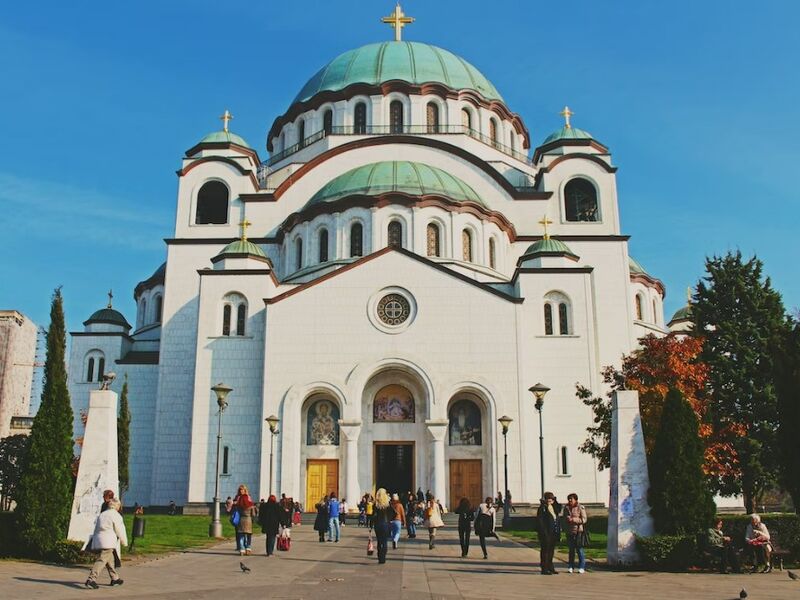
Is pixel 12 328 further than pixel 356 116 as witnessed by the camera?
Yes

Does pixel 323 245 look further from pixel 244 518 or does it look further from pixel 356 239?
pixel 244 518

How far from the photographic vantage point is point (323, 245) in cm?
3578

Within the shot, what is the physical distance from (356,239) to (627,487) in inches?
885

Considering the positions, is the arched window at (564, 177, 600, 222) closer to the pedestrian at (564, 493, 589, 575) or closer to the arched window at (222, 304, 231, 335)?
the arched window at (222, 304, 231, 335)

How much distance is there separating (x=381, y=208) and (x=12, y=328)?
117 ft

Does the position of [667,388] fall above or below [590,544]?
above

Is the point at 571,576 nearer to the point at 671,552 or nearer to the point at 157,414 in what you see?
the point at 671,552

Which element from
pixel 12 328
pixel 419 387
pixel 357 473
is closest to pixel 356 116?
pixel 419 387

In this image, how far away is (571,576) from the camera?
13.2 metres

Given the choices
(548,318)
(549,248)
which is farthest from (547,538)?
(549,248)

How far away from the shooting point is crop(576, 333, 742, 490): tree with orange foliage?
69.7ft

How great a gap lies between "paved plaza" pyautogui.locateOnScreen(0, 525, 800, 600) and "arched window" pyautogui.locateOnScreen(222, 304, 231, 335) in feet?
53.2

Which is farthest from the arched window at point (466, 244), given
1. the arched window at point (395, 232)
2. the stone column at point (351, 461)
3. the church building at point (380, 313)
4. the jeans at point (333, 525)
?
the jeans at point (333, 525)

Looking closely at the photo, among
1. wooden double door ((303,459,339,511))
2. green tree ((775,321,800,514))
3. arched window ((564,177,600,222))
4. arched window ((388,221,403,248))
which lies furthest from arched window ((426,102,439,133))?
green tree ((775,321,800,514))
